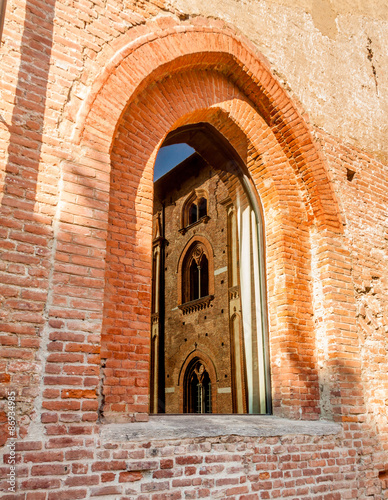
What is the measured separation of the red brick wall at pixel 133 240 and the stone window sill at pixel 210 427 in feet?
0.32

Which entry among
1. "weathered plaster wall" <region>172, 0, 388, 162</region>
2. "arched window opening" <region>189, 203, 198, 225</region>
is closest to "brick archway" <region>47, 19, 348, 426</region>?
"weathered plaster wall" <region>172, 0, 388, 162</region>

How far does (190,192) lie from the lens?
14461 mm

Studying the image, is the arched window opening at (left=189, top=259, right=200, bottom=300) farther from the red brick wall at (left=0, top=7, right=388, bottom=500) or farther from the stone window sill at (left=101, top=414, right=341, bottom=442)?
the stone window sill at (left=101, top=414, right=341, bottom=442)

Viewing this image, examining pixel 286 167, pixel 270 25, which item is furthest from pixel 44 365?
pixel 270 25

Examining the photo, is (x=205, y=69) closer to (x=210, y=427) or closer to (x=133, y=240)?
(x=133, y=240)

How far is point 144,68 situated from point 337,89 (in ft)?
10.3

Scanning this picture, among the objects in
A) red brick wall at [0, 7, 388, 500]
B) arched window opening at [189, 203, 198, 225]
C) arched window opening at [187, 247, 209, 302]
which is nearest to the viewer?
red brick wall at [0, 7, 388, 500]

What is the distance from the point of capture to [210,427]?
3.79 meters

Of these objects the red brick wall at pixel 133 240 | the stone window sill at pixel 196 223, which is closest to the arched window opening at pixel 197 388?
the stone window sill at pixel 196 223

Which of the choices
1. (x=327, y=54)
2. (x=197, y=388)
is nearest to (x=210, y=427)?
(x=327, y=54)

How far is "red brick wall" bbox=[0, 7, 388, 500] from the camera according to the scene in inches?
122

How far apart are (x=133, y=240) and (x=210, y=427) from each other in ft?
5.70

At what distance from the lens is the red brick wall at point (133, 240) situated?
310 cm

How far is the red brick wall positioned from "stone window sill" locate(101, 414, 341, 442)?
0.32 feet
